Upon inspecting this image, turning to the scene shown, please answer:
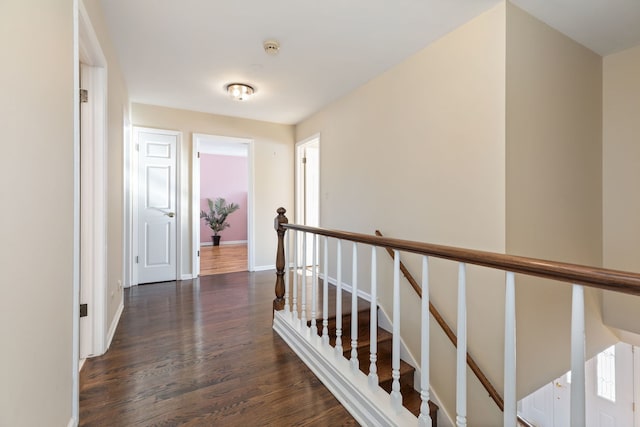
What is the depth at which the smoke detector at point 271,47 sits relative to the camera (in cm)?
241

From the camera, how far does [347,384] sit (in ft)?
5.22

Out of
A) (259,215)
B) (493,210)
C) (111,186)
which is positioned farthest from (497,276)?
(259,215)

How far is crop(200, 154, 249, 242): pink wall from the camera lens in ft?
26.4

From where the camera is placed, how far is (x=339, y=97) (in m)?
3.72

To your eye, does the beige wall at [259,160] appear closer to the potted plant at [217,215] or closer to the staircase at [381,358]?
the staircase at [381,358]

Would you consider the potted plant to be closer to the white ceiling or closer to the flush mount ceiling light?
the white ceiling

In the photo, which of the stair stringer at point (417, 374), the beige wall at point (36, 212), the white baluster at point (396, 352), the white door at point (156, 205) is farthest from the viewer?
the white door at point (156, 205)

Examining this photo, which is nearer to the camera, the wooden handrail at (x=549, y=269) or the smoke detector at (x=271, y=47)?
the wooden handrail at (x=549, y=269)

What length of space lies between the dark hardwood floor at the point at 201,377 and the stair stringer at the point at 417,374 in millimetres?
1189

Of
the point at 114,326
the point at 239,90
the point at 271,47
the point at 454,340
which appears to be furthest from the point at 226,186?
the point at 454,340

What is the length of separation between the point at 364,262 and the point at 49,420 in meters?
2.74

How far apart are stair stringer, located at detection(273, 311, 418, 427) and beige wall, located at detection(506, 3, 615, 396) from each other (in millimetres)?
1248

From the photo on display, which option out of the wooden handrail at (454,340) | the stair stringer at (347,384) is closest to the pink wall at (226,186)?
the wooden handrail at (454,340)

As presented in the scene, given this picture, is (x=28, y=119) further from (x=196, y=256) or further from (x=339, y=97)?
(x=196, y=256)
